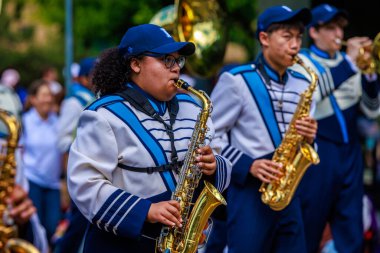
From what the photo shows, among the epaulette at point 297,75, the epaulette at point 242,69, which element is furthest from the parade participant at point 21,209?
the epaulette at point 297,75

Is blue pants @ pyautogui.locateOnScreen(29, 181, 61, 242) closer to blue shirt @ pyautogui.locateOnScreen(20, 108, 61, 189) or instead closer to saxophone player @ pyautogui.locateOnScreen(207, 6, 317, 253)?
blue shirt @ pyautogui.locateOnScreen(20, 108, 61, 189)

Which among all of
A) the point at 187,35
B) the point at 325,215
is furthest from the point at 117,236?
the point at 187,35

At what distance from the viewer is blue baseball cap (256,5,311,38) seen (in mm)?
5742

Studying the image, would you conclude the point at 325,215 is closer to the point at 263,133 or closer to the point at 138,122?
the point at 263,133

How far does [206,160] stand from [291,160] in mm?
1388

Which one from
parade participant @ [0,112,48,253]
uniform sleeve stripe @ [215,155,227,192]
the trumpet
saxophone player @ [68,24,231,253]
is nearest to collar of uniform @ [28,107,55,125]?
the trumpet

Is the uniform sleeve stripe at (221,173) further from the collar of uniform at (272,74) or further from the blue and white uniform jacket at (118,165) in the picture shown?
the collar of uniform at (272,74)

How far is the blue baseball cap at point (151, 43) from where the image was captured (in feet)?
14.6

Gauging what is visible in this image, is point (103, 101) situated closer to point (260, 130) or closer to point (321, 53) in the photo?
point (260, 130)

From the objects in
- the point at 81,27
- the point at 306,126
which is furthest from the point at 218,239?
the point at 81,27

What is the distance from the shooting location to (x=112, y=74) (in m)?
4.63

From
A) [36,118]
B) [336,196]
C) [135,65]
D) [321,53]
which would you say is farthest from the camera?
[36,118]

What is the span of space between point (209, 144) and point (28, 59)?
23.0 meters

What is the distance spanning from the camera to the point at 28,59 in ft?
88.9
